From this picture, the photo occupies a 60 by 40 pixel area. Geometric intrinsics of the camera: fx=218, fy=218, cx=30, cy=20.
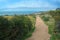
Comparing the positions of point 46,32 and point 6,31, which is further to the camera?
point 46,32

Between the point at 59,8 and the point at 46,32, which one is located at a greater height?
the point at 59,8

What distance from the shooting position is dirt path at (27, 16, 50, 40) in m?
6.88

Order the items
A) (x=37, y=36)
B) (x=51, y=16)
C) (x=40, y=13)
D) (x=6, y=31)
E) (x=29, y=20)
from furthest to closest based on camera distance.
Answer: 1. (x=29, y=20)
2. (x=37, y=36)
3. (x=51, y=16)
4. (x=40, y=13)
5. (x=6, y=31)

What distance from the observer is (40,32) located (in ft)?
23.9

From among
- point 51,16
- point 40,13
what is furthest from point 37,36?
point 40,13

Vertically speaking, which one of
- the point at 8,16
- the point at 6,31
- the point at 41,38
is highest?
the point at 8,16

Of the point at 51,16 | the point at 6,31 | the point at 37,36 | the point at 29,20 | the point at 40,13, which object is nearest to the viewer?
the point at 6,31

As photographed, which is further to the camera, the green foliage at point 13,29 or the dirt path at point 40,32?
the dirt path at point 40,32

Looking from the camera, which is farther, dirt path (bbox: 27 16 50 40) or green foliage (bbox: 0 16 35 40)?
dirt path (bbox: 27 16 50 40)

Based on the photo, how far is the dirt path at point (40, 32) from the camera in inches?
271

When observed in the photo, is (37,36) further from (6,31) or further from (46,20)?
(6,31)

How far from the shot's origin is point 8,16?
224 inches

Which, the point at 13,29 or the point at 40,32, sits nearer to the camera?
the point at 13,29

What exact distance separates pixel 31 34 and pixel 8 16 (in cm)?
178
